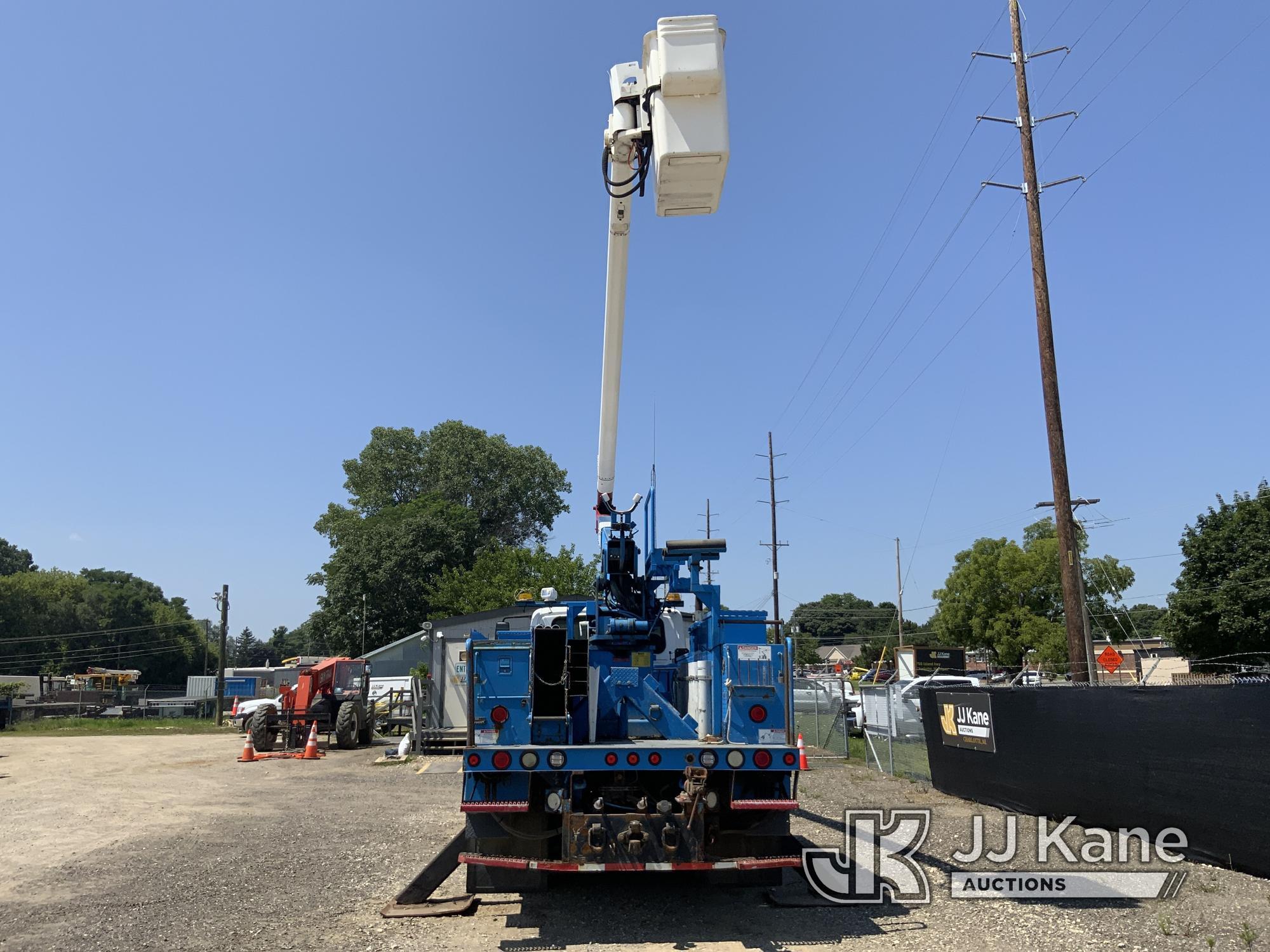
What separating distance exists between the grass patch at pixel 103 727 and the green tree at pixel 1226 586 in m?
35.7

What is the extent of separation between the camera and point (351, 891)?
24.6 feet

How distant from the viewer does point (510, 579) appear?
37.1 metres

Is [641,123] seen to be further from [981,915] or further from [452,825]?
[452,825]

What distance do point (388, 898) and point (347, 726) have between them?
1672cm

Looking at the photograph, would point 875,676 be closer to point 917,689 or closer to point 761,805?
point 917,689

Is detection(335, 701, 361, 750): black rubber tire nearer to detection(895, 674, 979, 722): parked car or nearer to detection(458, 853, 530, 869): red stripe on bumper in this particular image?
detection(895, 674, 979, 722): parked car

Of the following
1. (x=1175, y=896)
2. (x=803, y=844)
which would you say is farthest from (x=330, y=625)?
(x=1175, y=896)

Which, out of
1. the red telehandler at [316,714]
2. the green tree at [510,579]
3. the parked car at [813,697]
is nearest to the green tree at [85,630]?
the green tree at [510,579]

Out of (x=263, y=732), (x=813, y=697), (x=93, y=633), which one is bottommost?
(x=263, y=732)

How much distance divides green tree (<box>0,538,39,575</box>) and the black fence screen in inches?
4503

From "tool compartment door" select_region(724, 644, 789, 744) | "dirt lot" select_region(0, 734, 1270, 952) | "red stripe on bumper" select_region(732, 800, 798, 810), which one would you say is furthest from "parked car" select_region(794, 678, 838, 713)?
"red stripe on bumper" select_region(732, 800, 798, 810)

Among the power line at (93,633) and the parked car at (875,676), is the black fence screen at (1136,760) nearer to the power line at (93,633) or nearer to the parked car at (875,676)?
the parked car at (875,676)

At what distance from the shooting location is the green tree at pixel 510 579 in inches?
1435

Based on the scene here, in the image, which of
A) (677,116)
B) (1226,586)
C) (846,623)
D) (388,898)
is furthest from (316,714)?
(846,623)
